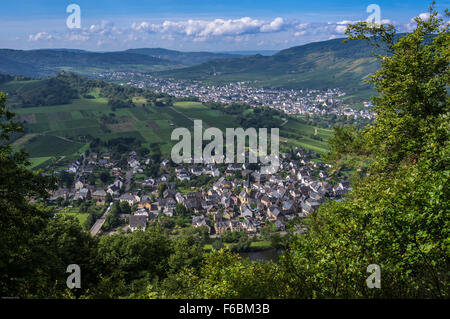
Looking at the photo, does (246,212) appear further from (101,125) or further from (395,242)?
(101,125)

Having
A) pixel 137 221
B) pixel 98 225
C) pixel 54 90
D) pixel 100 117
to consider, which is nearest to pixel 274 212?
pixel 137 221

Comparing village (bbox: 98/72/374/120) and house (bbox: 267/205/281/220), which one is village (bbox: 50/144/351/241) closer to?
house (bbox: 267/205/281/220)

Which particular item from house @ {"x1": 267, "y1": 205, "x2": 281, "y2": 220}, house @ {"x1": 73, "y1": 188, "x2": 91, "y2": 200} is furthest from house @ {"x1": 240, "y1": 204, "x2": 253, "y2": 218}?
house @ {"x1": 73, "y1": 188, "x2": 91, "y2": 200}

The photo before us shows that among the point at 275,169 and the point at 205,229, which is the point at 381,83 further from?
the point at 275,169

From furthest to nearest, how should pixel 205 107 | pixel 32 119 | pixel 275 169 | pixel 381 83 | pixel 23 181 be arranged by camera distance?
pixel 205 107 → pixel 32 119 → pixel 275 169 → pixel 381 83 → pixel 23 181

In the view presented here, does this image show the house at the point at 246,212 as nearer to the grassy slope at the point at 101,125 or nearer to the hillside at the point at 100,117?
the hillside at the point at 100,117
